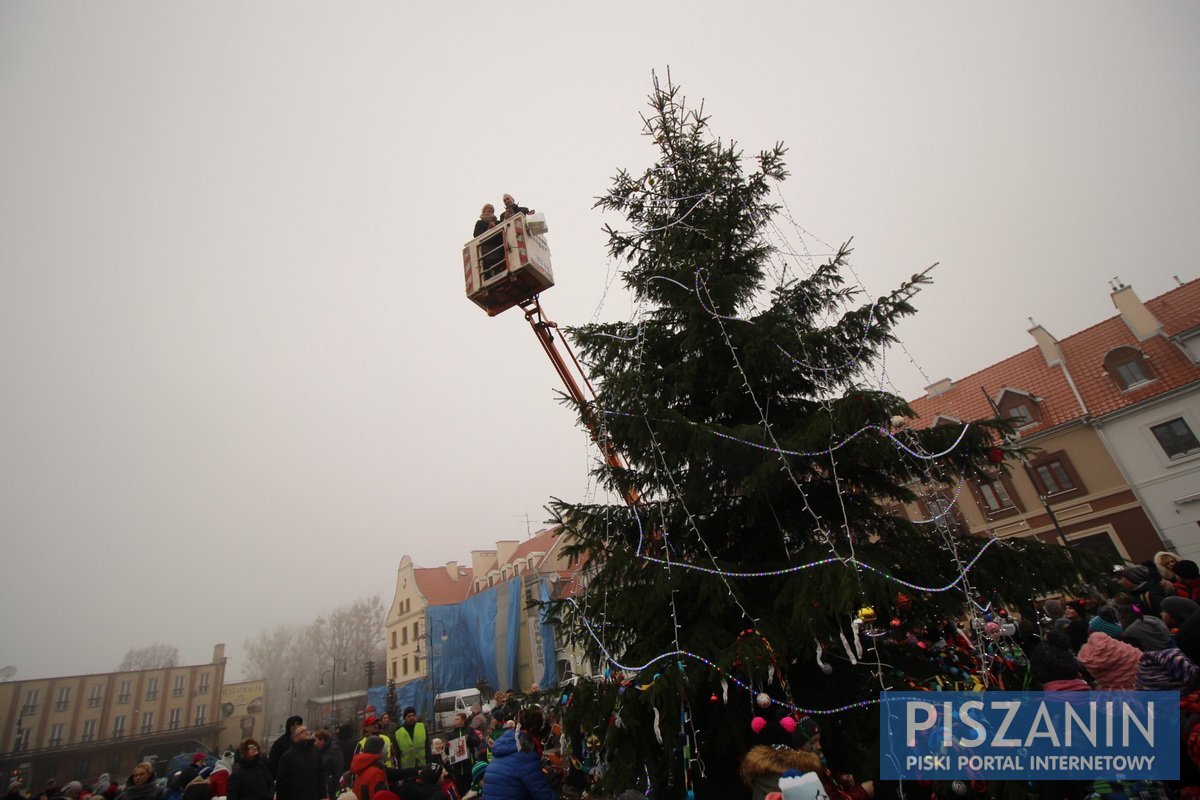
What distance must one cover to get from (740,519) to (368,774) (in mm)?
5303

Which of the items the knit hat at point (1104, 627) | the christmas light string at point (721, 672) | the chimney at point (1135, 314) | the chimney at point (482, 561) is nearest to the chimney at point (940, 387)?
the chimney at point (1135, 314)

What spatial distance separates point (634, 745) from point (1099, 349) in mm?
30479

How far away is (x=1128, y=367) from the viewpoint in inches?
886

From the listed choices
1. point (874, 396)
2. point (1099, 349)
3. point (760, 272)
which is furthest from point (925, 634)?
point (1099, 349)

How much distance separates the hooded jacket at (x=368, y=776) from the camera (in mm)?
5918

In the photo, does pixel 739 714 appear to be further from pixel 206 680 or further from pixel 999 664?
pixel 206 680

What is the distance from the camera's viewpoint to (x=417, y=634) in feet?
157

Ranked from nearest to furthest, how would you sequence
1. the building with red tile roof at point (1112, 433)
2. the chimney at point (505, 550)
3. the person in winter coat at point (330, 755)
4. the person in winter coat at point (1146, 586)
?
the person in winter coat at point (1146, 586) → the person in winter coat at point (330, 755) → the building with red tile roof at point (1112, 433) → the chimney at point (505, 550)

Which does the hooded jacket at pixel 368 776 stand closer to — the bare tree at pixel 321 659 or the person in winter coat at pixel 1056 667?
the person in winter coat at pixel 1056 667

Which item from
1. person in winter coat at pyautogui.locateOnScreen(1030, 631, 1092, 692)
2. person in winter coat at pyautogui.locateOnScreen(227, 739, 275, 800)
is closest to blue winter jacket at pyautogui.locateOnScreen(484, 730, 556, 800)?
person in winter coat at pyautogui.locateOnScreen(227, 739, 275, 800)

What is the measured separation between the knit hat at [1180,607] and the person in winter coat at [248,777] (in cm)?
1001

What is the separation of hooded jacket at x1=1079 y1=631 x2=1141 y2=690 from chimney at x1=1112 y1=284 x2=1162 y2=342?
2578cm

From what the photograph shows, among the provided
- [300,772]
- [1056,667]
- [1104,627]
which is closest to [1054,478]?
[1104,627]

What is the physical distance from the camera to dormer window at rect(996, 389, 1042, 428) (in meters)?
24.7
